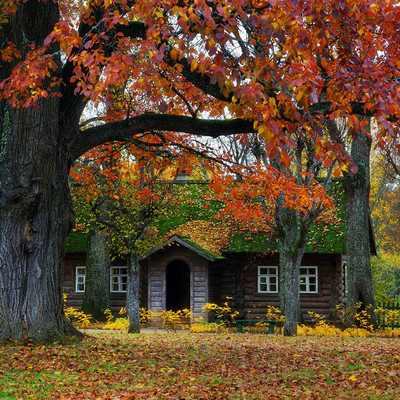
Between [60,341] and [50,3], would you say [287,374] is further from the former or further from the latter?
[50,3]

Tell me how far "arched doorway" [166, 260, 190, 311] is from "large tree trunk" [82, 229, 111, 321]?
15.6ft

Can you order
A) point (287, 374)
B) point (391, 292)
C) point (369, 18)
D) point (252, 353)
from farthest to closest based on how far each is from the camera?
point (391, 292) → point (252, 353) → point (369, 18) → point (287, 374)

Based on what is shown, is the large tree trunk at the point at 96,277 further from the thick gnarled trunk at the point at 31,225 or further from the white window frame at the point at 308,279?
the thick gnarled trunk at the point at 31,225

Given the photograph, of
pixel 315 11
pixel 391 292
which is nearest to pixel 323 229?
pixel 391 292

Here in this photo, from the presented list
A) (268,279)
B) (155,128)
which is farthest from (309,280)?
(155,128)

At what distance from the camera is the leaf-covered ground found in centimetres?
687

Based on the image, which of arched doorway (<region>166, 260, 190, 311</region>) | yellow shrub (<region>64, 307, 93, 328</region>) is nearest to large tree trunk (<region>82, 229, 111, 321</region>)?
yellow shrub (<region>64, 307, 93, 328</region>)

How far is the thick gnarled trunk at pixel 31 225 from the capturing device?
9.97 meters

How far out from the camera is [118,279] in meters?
26.1

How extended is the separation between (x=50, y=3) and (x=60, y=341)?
696 cm

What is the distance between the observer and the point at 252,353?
1086 centimetres

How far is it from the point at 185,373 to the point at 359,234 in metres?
13.8

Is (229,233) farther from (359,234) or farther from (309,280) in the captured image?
(359,234)

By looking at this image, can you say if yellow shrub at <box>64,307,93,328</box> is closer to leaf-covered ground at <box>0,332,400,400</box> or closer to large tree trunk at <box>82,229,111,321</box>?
large tree trunk at <box>82,229,111,321</box>
